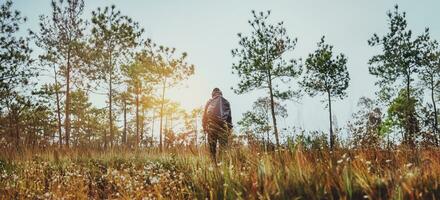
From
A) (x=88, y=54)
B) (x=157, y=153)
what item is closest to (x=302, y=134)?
(x=157, y=153)

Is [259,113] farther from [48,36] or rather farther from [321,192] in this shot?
[321,192]

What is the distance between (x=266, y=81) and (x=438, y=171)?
955 inches

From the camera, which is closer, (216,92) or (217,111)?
(217,111)

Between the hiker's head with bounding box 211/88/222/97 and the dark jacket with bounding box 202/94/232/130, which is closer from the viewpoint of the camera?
the dark jacket with bounding box 202/94/232/130

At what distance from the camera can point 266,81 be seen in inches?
1080

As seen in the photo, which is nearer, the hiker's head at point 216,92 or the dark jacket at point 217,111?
the dark jacket at point 217,111

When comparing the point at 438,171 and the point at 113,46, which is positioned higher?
the point at 113,46

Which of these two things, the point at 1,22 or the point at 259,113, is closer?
the point at 1,22

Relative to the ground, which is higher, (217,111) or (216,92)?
(216,92)

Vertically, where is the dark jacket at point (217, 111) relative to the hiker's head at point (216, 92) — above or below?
below

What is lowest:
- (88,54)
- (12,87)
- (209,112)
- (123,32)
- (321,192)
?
(321,192)

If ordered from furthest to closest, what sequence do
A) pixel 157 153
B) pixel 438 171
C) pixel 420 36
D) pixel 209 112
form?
pixel 420 36 < pixel 157 153 < pixel 209 112 < pixel 438 171

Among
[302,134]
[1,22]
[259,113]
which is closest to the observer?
[302,134]

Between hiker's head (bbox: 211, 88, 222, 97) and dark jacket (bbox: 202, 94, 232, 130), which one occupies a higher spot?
hiker's head (bbox: 211, 88, 222, 97)
